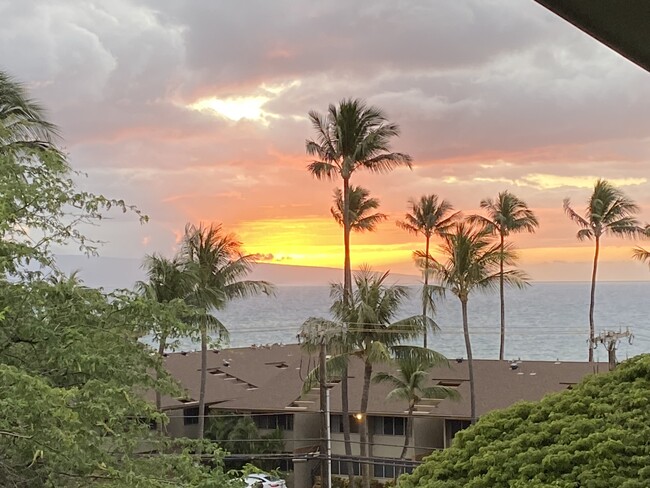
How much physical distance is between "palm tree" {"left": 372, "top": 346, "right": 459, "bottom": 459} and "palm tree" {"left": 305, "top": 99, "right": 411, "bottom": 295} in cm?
246

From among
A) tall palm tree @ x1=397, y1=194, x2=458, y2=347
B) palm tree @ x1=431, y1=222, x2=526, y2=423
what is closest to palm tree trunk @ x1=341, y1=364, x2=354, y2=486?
palm tree @ x1=431, y1=222, x2=526, y2=423

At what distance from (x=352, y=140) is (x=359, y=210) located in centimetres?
224

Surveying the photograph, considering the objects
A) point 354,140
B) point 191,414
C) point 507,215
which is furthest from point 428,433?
point 507,215

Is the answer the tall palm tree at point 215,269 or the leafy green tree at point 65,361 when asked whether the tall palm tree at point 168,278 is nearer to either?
the tall palm tree at point 215,269

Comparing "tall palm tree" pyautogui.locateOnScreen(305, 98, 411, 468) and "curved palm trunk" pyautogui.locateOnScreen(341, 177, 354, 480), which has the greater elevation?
"tall palm tree" pyautogui.locateOnScreen(305, 98, 411, 468)

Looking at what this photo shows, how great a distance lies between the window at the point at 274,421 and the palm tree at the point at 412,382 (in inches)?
97.0

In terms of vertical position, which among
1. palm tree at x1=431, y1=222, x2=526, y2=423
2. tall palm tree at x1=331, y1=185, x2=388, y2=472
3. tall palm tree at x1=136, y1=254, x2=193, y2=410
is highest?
tall palm tree at x1=331, y1=185, x2=388, y2=472

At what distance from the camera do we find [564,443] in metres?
5.05

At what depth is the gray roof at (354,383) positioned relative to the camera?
52.6ft

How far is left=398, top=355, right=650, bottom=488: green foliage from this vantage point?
474cm

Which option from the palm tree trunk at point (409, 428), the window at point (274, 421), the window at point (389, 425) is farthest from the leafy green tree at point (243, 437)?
the palm tree trunk at point (409, 428)

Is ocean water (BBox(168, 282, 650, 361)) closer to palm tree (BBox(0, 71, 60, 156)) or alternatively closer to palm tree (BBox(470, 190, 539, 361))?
palm tree (BBox(470, 190, 539, 361))

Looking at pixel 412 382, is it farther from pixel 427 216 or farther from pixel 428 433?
pixel 427 216

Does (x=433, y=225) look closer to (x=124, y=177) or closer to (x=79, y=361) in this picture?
(x=124, y=177)
